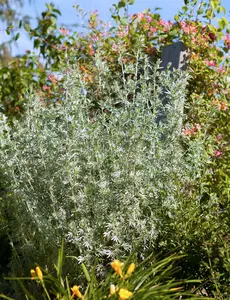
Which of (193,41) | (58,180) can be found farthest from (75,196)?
(193,41)

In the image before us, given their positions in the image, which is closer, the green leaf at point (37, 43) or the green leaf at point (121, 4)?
the green leaf at point (121, 4)

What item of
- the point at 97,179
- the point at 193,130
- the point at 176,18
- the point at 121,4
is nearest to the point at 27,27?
the point at 121,4

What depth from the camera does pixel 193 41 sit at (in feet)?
18.2

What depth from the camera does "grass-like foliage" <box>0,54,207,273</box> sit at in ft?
11.0

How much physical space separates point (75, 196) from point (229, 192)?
874 mm

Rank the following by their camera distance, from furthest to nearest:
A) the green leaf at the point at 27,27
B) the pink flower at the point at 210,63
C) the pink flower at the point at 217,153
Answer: the green leaf at the point at 27,27 < the pink flower at the point at 210,63 < the pink flower at the point at 217,153

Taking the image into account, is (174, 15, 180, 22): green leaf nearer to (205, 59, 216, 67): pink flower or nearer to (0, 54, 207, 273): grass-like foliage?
(205, 59, 216, 67): pink flower

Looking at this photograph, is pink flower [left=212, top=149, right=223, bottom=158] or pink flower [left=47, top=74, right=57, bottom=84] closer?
pink flower [left=212, top=149, right=223, bottom=158]

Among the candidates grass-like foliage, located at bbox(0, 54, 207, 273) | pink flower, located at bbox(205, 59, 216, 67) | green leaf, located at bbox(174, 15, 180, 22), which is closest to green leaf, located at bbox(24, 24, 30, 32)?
green leaf, located at bbox(174, 15, 180, 22)

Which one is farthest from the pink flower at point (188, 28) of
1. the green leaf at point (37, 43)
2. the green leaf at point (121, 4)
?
the green leaf at point (37, 43)

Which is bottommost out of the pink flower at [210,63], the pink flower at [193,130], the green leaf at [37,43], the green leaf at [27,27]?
the pink flower at [193,130]

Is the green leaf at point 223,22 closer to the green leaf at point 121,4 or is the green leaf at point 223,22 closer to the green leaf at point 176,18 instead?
the green leaf at point 176,18

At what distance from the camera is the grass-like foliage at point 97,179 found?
3.35 m

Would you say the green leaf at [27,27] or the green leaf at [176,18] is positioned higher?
the green leaf at [27,27]
